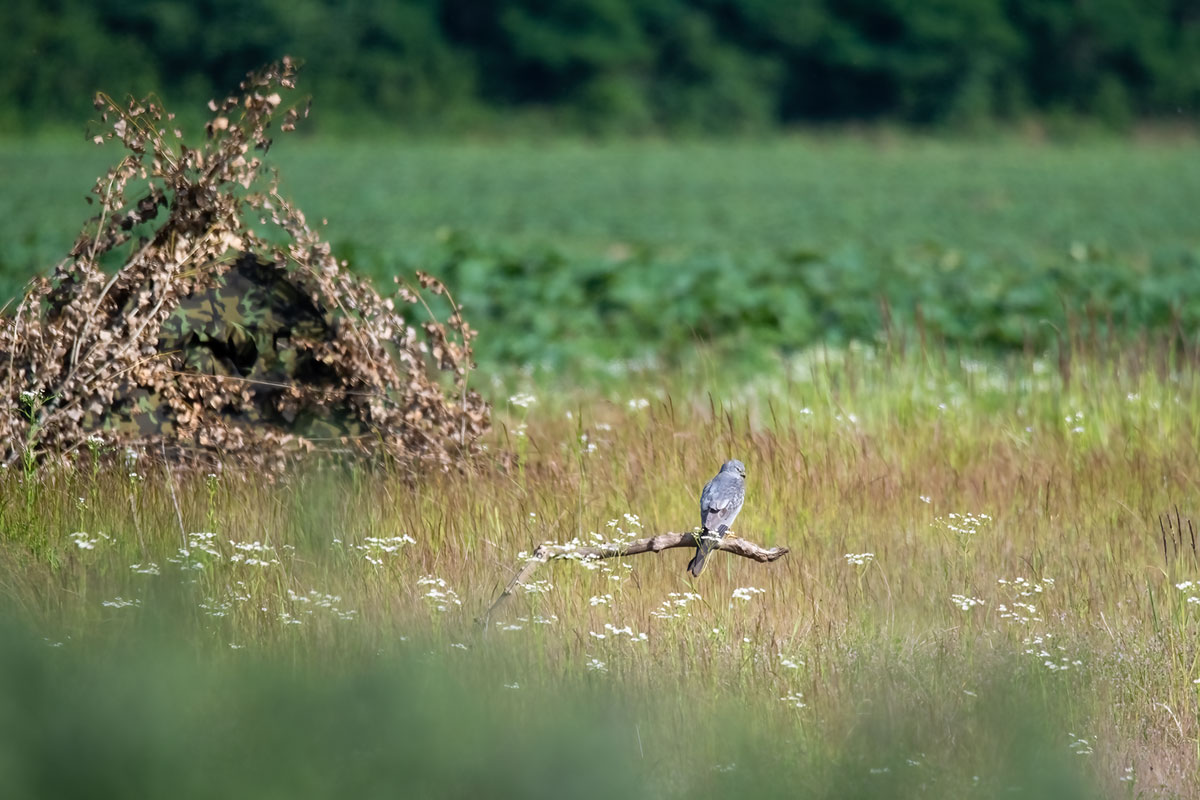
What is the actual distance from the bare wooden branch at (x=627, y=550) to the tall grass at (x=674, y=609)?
3.1 inches

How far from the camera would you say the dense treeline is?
4428 centimetres

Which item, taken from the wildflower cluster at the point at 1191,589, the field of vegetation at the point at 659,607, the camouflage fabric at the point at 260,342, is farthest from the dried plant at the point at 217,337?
A: the wildflower cluster at the point at 1191,589

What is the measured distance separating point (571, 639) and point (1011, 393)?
362cm

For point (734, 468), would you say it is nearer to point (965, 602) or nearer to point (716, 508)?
point (716, 508)

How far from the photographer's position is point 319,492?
4207 millimetres

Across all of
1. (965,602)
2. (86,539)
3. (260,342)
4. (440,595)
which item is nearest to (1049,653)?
(965,602)

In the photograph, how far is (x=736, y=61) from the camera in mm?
48156

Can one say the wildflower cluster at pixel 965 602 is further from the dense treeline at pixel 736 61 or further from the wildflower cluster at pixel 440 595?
the dense treeline at pixel 736 61

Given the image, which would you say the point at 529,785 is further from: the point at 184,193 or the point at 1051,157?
the point at 1051,157

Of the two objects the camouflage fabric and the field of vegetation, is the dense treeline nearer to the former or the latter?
the field of vegetation

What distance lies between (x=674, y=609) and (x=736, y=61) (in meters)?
46.9

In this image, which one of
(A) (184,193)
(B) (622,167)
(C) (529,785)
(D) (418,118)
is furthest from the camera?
(D) (418,118)

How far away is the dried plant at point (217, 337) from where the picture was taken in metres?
4.29

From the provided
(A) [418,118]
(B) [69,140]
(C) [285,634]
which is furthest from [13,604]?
(A) [418,118]
